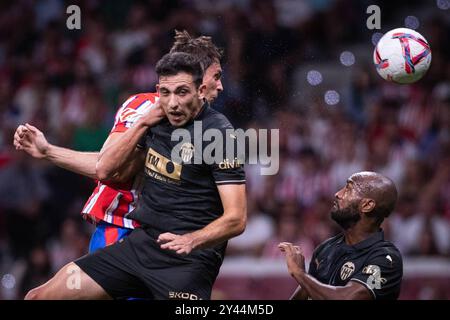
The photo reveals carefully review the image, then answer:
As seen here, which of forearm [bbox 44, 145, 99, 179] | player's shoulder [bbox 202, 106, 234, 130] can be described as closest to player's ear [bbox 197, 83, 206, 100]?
player's shoulder [bbox 202, 106, 234, 130]

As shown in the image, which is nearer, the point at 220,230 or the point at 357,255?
the point at 220,230

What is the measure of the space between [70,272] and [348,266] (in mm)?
1686

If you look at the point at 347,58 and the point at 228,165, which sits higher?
the point at 347,58

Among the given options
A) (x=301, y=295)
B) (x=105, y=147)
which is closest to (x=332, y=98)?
(x=301, y=295)

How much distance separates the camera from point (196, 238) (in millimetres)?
5051

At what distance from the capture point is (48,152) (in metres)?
5.72

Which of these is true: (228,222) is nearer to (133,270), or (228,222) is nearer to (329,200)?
(133,270)

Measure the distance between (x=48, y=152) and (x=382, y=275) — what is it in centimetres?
215

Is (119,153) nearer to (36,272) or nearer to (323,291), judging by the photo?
(323,291)

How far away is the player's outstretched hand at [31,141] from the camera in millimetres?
5691

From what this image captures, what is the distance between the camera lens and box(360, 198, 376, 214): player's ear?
5.80 metres

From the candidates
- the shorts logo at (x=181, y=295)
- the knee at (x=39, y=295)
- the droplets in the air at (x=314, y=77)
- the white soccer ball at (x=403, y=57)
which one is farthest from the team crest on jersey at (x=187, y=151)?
the droplets in the air at (x=314, y=77)

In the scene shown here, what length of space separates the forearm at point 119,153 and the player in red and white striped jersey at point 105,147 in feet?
0.30

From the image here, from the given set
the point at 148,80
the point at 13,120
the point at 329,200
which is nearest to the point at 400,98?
the point at 329,200
